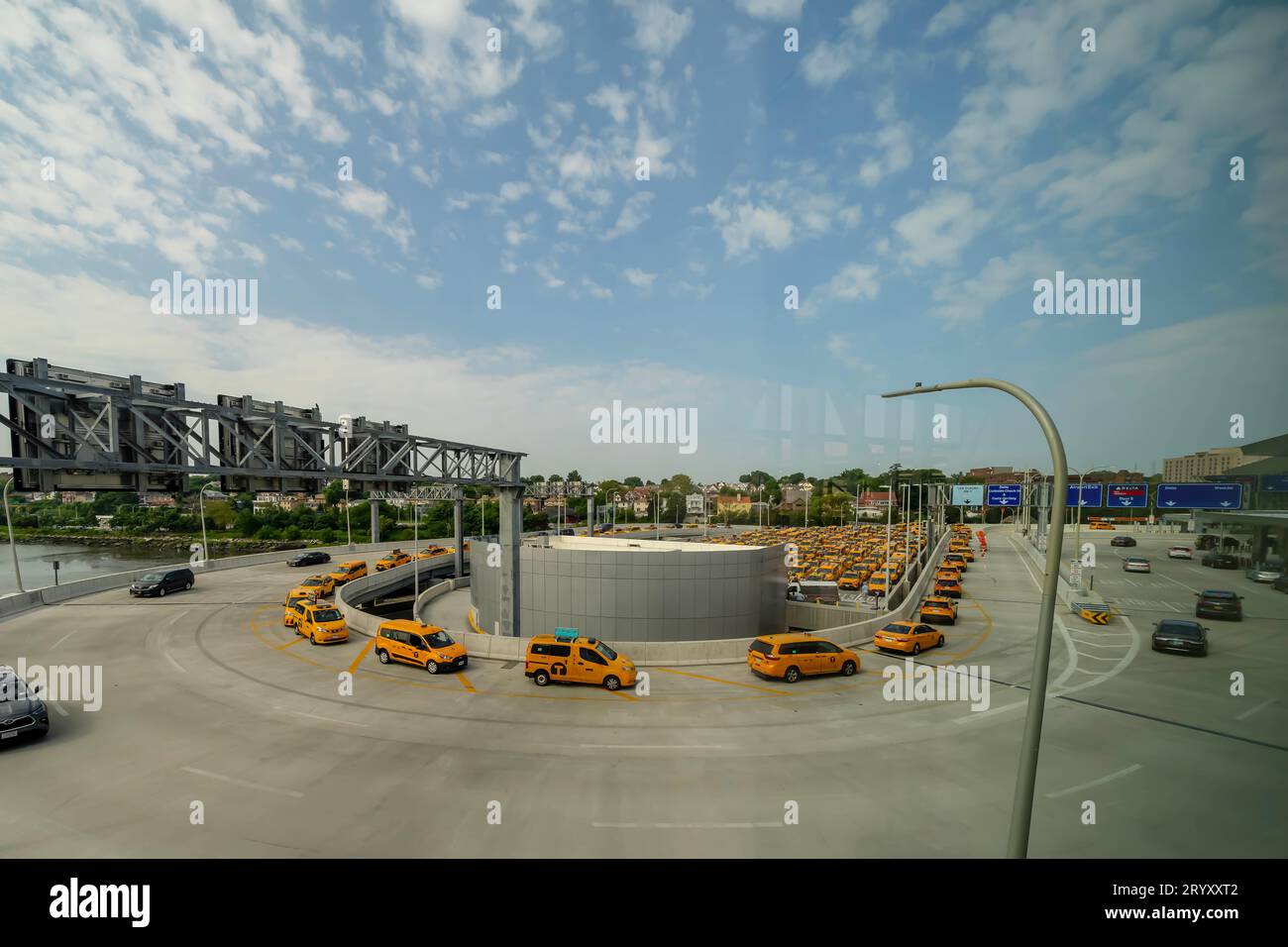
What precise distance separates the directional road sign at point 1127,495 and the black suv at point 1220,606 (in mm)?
34008

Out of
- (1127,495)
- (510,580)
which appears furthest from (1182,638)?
(1127,495)

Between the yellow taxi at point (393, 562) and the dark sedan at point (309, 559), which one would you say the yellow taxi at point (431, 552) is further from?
the dark sedan at point (309, 559)

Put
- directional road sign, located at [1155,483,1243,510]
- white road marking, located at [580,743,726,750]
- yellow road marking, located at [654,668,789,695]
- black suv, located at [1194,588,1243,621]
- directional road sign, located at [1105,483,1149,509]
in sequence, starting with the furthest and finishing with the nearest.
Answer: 1. directional road sign, located at [1105,483,1149,509]
2. directional road sign, located at [1155,483,1243,510]
3. black suv, located at [1194,588,1243,621]
4. yellow road marking, located at [654,668,789,695]
5. white road marking, located at [580,743,726,750]

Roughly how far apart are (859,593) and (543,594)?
2693 cm

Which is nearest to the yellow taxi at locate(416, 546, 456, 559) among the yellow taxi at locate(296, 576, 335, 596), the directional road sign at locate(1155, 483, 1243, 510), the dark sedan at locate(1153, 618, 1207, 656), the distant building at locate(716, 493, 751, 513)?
the yellow taxi at locate(296, 576, 335, 596)

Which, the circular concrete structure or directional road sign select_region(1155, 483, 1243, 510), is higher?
directional road sign select_region(1155, 483, 1243, 510)

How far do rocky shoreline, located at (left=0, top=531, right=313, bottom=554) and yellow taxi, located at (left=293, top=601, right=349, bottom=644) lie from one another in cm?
7871

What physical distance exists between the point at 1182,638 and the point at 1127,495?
46285 millimetres

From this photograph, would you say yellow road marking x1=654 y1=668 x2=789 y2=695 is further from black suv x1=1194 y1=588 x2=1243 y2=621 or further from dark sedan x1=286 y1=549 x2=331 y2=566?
dark sedan x1=286 y1=549 x2=331 y2=566

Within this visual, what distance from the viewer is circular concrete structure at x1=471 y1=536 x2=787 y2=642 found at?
21.2 m

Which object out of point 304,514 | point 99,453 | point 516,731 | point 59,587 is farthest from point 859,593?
point 304,514

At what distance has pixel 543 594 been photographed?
74.4ft

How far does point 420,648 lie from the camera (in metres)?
17.8
